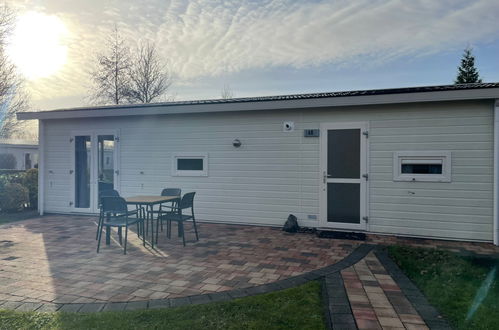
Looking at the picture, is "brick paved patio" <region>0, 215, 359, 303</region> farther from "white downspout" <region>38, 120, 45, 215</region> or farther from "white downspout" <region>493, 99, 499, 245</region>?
"white downspout" <region>493, 99, 499, 245</region>

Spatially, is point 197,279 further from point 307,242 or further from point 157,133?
point 157,133

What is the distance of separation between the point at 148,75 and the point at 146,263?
19383 mm

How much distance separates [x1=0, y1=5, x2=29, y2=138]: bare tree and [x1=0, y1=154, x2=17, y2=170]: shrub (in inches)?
164

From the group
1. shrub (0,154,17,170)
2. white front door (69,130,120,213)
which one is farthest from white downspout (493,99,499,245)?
shrub (0,154,17,170)

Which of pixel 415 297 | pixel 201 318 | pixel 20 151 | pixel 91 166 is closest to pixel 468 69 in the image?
pixel 415 297

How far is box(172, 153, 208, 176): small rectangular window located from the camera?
7371mm

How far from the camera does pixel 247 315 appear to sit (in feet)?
9.32

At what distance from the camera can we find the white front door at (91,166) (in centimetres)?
807

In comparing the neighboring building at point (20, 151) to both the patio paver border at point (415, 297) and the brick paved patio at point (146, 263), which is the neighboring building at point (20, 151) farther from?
the patio paver border at point (415, 297)

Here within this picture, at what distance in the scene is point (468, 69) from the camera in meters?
22.5

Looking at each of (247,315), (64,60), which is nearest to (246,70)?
(64,60)

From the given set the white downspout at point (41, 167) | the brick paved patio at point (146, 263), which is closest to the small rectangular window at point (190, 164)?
the brick paved patio at point (146, 263)

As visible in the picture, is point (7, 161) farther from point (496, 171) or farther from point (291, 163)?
point (496, 171)

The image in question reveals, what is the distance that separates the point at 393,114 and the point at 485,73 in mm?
21411
